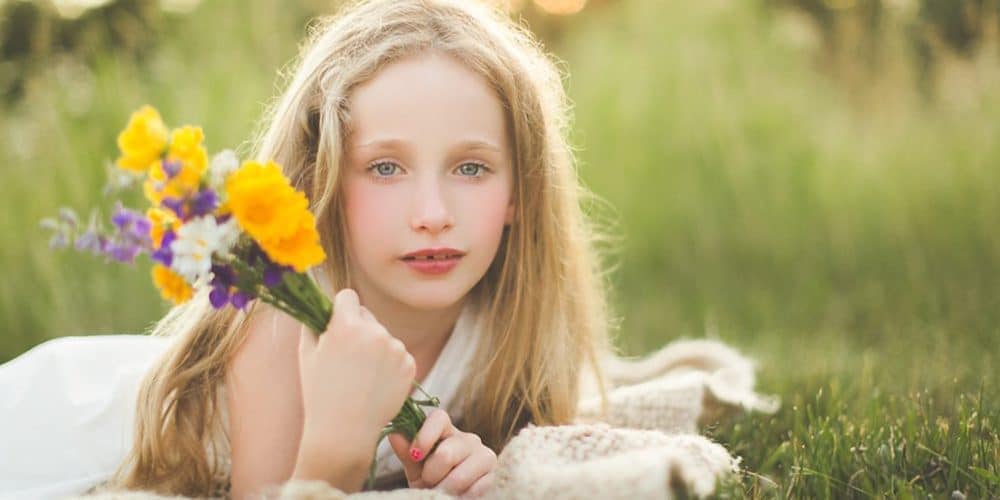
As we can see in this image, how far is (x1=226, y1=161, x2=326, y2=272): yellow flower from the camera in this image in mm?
1456

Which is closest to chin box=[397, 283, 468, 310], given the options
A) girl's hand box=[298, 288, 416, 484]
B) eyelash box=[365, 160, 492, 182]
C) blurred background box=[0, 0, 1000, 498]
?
eyelash box=[365, 160, 492, 182]

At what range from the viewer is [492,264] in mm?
2543

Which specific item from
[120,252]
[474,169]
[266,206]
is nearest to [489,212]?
[474,169]

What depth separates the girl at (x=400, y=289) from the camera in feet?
5.97

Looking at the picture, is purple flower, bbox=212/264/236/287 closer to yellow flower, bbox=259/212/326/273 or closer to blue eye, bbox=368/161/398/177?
yellow flower, bbox=259/212/326/273

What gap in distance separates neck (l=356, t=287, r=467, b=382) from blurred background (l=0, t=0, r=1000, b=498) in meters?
1.05

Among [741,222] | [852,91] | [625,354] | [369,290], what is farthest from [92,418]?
[852,91]

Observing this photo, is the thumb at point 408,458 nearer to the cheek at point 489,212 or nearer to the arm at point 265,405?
the arm at point 265,405

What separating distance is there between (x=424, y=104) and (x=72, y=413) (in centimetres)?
120

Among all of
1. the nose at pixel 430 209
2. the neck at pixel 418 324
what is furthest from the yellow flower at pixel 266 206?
the neck at pixel 418 324

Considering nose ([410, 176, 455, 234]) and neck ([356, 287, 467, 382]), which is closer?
nose ([410, 176, 455, 234])

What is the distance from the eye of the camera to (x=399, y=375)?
177 cm

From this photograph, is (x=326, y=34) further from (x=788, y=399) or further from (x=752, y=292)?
(x=752, y=292)

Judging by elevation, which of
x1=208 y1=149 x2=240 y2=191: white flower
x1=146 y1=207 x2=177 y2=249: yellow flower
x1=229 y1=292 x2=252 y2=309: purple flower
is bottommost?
x1=229 y1=292 x2=252 y2=309: purple flower
